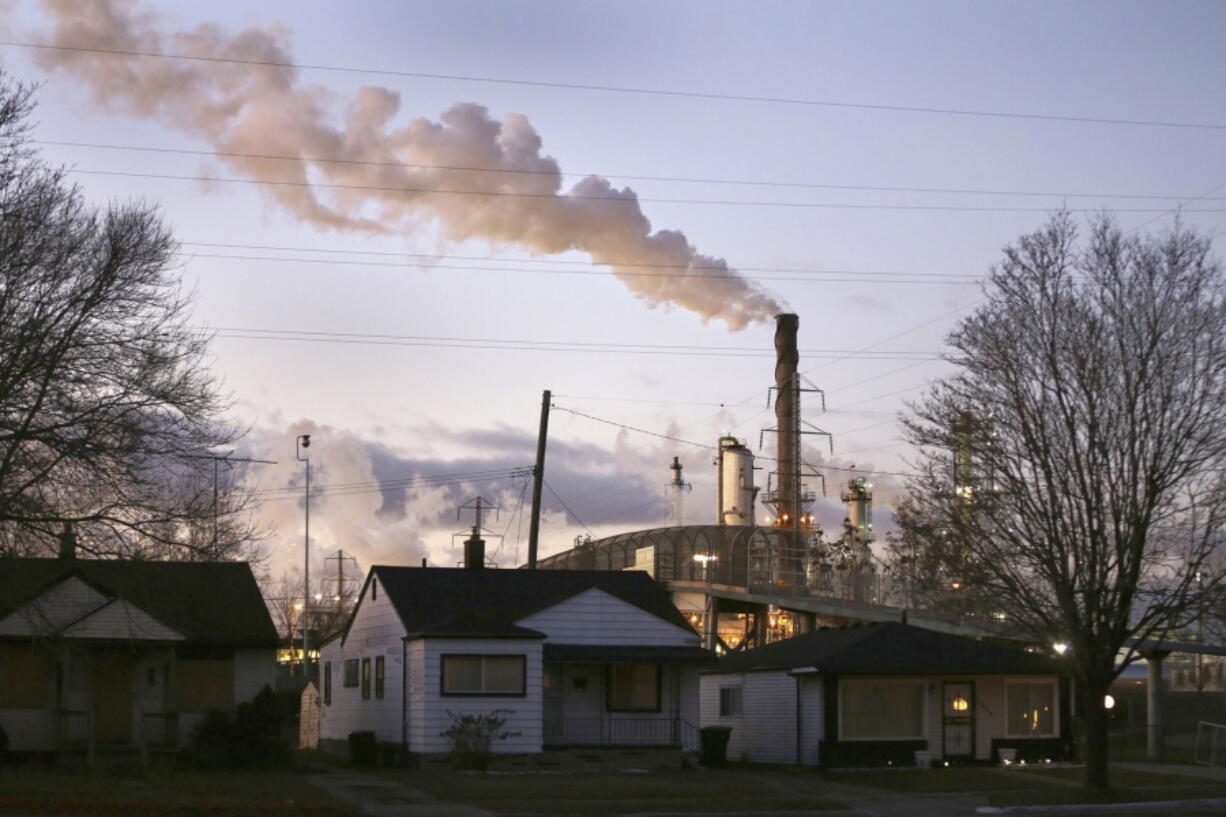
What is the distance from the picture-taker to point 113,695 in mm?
34031

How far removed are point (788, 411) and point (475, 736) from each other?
35.9m

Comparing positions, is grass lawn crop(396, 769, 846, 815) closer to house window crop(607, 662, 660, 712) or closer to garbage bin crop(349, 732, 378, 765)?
house window crop(607, 662, 660, 712)

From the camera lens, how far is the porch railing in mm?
36062

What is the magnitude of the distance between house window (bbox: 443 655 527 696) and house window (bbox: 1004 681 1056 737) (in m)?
12.6

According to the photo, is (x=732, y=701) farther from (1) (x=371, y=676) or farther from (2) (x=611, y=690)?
(1) (x=371, y=676)

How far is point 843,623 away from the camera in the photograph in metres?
50.2

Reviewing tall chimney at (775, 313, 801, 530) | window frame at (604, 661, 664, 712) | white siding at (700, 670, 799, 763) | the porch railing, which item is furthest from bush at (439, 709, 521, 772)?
tall chimney at (775, 313, 801, 530)

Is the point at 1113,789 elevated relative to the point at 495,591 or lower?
lower

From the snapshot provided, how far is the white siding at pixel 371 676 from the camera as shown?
3659 cm

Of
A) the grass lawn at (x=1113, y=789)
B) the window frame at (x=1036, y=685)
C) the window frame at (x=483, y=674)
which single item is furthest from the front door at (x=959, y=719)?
the window frame at (x=483, y=674)

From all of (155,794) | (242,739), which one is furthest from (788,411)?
(155,794)

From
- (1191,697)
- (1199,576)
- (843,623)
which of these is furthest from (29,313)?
(1191,697)

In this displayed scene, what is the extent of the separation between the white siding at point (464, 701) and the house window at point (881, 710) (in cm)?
768

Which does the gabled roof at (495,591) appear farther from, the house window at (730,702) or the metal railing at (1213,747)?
the metal railing at (1213,747)
